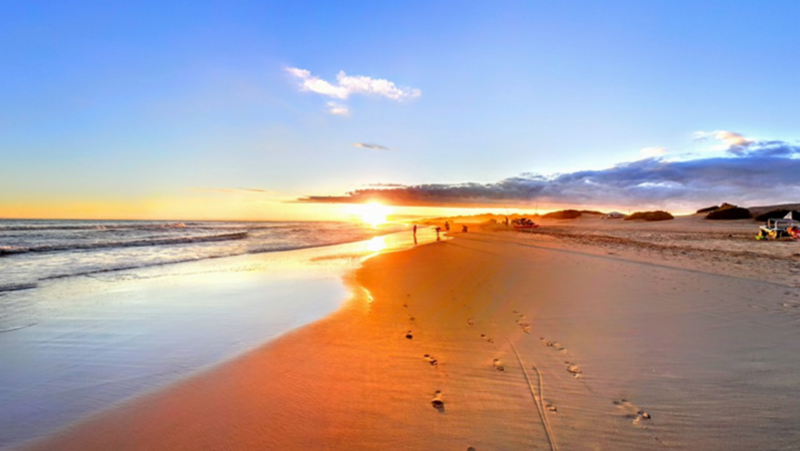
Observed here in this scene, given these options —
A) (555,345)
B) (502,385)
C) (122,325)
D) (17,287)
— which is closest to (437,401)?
(502,385)

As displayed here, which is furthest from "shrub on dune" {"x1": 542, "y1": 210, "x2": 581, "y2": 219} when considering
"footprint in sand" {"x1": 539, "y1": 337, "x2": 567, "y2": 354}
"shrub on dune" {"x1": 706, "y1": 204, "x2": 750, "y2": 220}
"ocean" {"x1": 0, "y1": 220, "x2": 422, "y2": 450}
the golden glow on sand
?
"footprint in sand" {"x1": 539, "y1": 337, "x2": 567, "y2": 354}

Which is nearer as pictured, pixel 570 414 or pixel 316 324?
pixel 570 414

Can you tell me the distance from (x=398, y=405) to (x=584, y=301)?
630 centimetres

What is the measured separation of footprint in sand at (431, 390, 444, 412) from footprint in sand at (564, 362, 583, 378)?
5.81ft

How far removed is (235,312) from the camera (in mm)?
8258

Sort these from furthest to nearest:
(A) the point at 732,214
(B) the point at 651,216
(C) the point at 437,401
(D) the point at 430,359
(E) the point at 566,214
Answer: (E) the point at 566,214 < (B) the point at 651,216 < (A) the point at 732,214 < (D) the point at 430,359 < (C) the point at 437,401

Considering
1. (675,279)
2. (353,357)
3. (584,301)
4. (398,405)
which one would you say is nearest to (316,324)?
(353,357)

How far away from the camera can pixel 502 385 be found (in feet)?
14.0

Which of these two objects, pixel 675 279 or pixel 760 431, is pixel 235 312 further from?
pixel 675 279

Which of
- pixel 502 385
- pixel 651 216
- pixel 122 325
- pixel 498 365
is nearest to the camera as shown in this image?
pixel 502 385

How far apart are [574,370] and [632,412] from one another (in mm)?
1053

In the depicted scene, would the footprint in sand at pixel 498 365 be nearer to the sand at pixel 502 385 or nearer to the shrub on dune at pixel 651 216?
the sand at pixel 502 385

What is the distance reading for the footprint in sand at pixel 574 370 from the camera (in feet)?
14.8

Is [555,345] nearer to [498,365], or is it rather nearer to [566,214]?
[498,365]
